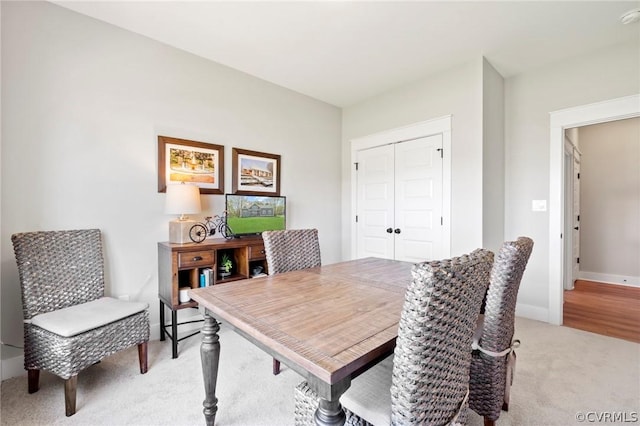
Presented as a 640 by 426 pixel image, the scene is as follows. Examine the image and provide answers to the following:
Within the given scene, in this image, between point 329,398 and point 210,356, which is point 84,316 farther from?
point 329,398

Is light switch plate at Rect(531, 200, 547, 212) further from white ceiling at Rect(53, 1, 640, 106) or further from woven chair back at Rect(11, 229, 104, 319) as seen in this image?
woven chair back at Rect(11, 229, 104, 319)

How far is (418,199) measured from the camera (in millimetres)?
3402

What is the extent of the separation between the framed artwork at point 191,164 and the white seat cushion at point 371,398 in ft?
7.67

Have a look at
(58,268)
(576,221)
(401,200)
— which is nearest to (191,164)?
(58,268)

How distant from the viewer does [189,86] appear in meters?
2.79

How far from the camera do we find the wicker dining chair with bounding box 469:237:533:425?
4.15 feet

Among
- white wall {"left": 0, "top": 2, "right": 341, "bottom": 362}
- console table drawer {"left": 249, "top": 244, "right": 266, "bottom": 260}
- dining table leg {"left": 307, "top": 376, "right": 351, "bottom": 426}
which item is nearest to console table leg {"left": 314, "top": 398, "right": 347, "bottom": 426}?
dining table leg {"left": 307, "top": 376, "right": 351, "bottom": 426}

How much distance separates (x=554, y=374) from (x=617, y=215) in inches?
160

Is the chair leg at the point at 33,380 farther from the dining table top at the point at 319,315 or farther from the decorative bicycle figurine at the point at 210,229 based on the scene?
the dining table top at the point at 319,315

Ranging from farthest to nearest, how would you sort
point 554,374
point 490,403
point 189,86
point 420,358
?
1. point 189,86
2. point 554,374
3. point 490,403
4. point 420,358

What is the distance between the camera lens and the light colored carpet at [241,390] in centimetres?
161

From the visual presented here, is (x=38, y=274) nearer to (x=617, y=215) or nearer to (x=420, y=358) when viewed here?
(x=420, y=358)

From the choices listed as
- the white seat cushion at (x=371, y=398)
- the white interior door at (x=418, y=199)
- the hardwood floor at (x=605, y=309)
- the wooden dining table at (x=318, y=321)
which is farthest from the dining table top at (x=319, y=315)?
the hardwood floor at (x=605, y=309)

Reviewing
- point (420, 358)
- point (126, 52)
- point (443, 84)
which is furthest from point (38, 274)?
point (443, 84)
